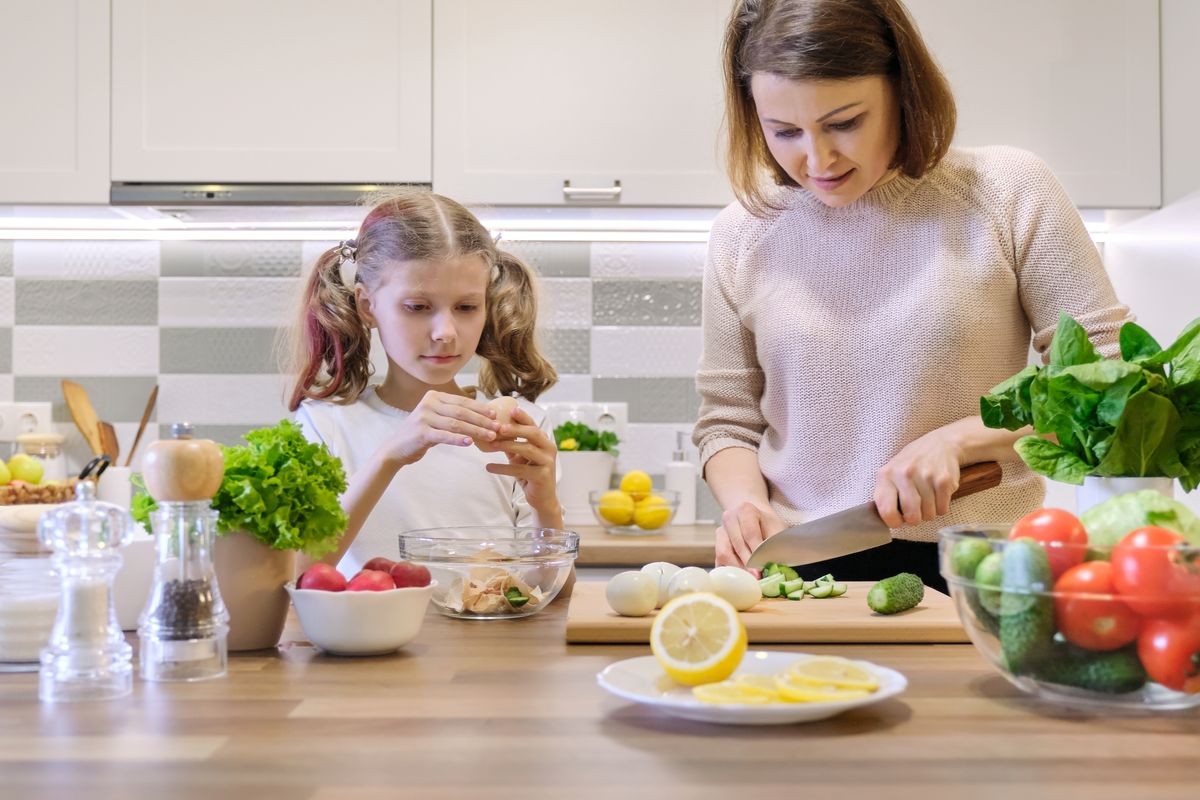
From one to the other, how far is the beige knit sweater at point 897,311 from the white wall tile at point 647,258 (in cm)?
116

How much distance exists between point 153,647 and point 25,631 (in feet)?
0.48

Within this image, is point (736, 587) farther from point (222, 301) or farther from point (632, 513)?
point (222, 301)

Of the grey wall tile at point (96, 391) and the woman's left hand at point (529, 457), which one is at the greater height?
the grey wall tile at point (96, 391)

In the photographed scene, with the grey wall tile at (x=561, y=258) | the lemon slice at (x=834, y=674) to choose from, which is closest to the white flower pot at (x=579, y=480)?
the grey wall tile at (x=561, y=258)

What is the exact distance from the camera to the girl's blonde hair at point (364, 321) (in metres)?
1.92

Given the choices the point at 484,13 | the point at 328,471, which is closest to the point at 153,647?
the point at 328,471

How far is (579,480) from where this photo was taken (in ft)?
9.20

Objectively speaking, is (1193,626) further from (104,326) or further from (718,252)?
(104,326)

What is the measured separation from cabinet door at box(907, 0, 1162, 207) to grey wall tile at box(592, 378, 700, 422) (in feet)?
2.80

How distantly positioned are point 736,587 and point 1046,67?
1.78 metres

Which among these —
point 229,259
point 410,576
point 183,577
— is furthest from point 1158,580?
point 229,259

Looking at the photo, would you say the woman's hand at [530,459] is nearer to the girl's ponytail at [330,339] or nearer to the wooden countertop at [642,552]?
the girl's ponytail at [330,339]

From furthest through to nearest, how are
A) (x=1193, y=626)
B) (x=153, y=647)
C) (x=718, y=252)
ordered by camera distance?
(x=718, y=252) < (x=153, y=647) < (x=1193, y=626)

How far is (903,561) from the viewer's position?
174cm
